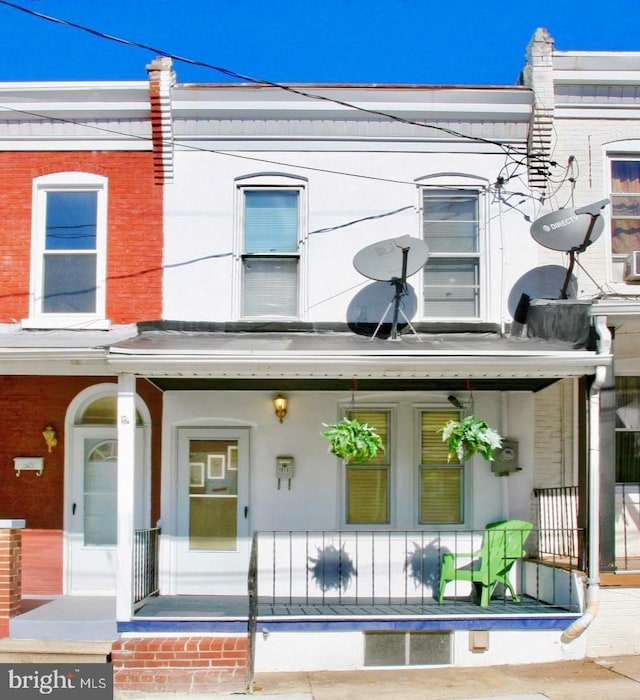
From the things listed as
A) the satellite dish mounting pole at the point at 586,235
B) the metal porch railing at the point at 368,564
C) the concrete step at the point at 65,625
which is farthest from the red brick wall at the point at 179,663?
the satellite dish mounting pole at the point at 586,235

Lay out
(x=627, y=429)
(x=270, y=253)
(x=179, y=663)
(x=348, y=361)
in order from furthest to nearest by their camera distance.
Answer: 1. (x=627, y=429)
2. (x=270, y=253)
3. (x=348, y=361)
4. (x=179, y=663)

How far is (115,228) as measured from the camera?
1029cm

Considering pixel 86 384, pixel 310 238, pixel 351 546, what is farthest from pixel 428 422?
pixel 86 384

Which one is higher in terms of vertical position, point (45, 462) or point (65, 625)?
point (45, 462)

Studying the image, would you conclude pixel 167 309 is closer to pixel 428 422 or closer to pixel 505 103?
pixel 428 422

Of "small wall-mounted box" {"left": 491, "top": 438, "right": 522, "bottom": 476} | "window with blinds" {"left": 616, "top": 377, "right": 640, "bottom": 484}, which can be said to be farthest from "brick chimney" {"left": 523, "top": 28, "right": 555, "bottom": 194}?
"small wall-mounted box" {"left": 491, "top": 438, "right": 522, "bottom": 476}

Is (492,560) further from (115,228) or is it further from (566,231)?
(115,228)

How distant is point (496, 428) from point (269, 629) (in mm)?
3371

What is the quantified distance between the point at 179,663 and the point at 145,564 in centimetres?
141

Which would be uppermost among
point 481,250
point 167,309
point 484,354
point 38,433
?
point 481,250

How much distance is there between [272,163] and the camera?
33.9 feet

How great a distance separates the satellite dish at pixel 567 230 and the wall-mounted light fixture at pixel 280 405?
3.19 meters

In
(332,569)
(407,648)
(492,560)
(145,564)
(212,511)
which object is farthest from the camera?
(212,511)

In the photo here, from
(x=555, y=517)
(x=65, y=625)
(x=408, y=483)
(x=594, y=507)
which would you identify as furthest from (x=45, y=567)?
(x=594, y=507)
